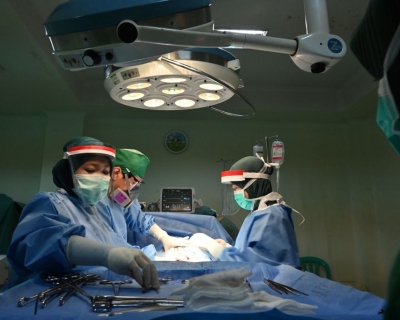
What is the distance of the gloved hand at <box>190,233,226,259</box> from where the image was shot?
1.89 meters

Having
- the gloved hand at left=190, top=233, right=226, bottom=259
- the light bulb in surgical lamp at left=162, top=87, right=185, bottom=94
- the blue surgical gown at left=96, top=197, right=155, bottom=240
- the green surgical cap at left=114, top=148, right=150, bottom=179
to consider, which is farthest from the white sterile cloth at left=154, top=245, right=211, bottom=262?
the light bulb in surgical lamp at left=162, top=87, right=185, bottom=94

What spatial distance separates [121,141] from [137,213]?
154cm

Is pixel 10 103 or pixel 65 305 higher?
pixel 10 103

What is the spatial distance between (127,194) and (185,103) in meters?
1.03

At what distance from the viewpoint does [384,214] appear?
11.0 feet

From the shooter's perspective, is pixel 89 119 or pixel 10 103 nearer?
pixel 10 103

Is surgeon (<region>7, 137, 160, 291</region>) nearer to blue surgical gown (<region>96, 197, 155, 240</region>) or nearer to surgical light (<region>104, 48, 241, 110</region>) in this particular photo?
blue surgical gown (<region>96, 197, 155, 240</region>)

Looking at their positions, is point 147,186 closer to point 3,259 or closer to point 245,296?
point 3,259

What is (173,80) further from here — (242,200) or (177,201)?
(177,201)

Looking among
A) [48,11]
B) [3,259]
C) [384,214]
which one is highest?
[48,11]

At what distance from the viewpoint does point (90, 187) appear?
62.9 inches

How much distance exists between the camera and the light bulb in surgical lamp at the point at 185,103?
1.34 m

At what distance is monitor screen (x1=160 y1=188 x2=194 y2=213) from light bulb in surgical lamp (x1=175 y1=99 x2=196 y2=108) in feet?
4.57

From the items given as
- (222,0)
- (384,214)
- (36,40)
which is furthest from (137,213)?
(384,214)
